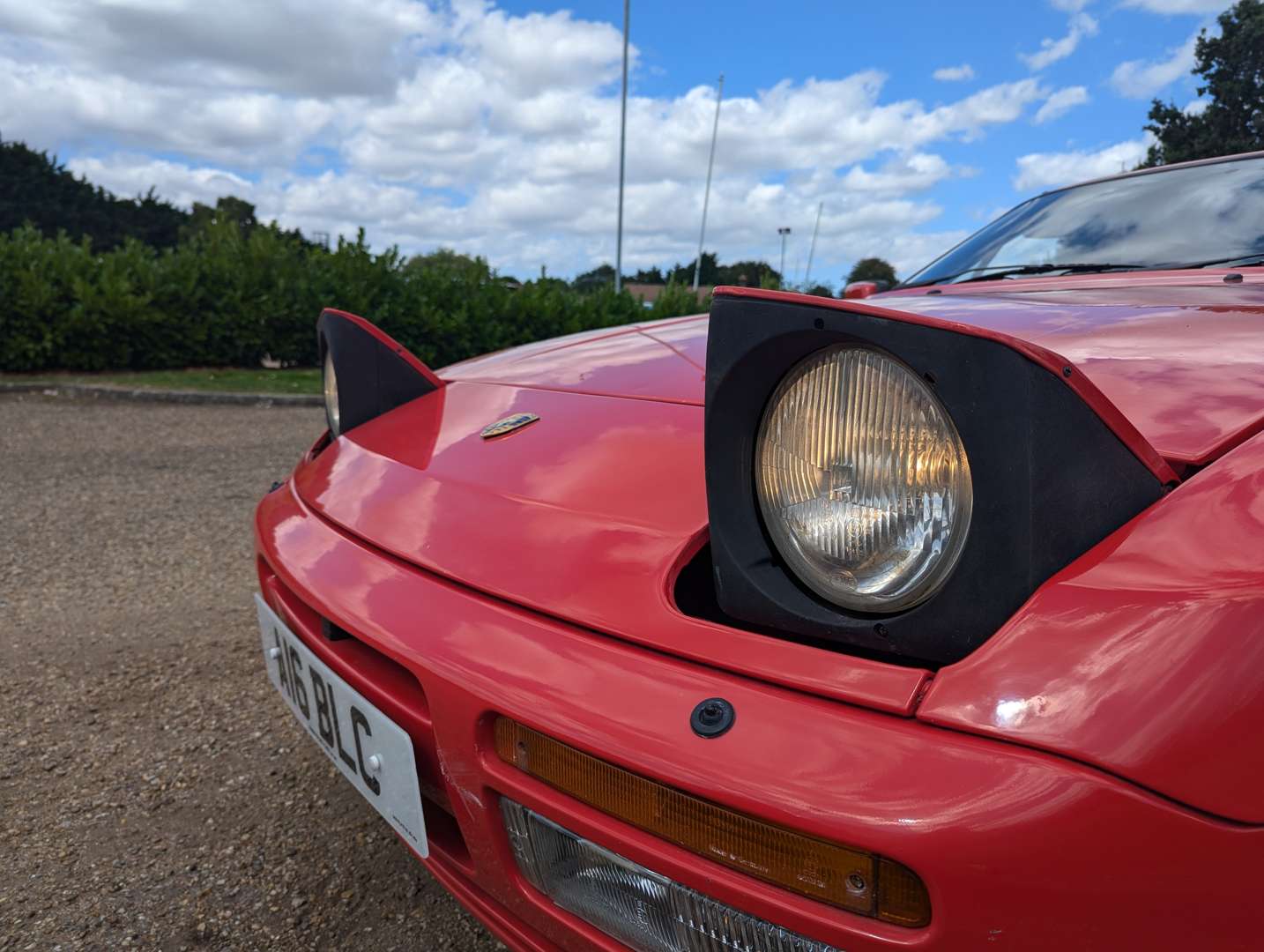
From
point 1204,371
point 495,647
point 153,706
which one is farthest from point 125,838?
point 1204,371

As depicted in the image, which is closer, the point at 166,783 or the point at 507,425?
the point at 507,425

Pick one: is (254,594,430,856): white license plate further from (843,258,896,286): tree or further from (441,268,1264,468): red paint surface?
(843,258,896,286): tree

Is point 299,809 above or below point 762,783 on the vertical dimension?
below

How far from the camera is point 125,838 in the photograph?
1.78m

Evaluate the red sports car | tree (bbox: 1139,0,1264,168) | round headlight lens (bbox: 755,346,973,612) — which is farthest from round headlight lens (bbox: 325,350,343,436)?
tree (bbox: 1139,0,1264,168)

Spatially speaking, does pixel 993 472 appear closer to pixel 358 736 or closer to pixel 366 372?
pixel 358 736

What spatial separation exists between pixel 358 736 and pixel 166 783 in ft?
3.50

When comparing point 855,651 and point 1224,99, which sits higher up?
point 1224,99

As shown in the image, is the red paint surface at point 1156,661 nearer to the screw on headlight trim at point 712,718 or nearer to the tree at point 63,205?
the screw on headlight trim at point 712,718

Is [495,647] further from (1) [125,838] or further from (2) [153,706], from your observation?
(2) [153,706]

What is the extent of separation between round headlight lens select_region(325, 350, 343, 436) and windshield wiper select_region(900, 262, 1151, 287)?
1.42 metres

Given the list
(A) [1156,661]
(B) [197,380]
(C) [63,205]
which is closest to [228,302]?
(B) [197,380]

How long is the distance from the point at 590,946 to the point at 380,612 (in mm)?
499

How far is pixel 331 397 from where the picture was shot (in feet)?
6.39
